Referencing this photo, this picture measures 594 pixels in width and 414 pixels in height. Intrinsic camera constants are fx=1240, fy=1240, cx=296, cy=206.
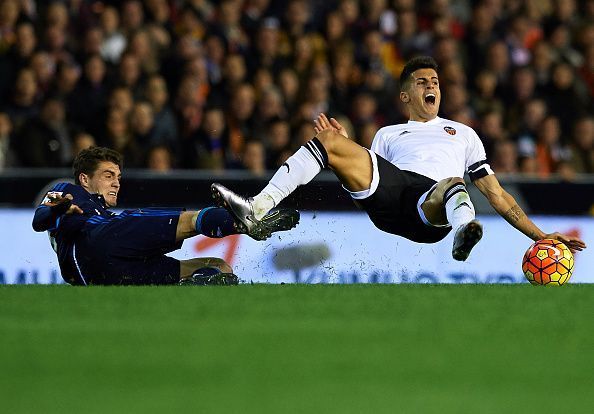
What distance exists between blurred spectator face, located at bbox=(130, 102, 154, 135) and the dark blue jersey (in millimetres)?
3390

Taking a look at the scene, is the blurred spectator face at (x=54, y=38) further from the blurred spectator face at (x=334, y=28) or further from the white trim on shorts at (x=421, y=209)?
the white trim on shorts at (x=421, y=209)

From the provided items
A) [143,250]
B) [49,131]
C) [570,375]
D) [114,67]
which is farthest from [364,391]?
[114,67]

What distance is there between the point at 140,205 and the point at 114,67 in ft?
6.40

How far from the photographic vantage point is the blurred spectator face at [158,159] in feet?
36.5

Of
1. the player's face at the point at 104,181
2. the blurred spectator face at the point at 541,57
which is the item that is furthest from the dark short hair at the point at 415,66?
the blurred spectator face at the point at 541,57

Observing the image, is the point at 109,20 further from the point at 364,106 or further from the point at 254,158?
the point at 364,106

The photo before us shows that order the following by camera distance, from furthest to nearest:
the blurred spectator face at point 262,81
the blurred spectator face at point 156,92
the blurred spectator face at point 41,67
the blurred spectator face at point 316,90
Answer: the blurred spectator face at point 316,90, the blurred spectator face at point 262,81, the blurred spectator face at point 156,92, the blurred spectator face at point 41,67

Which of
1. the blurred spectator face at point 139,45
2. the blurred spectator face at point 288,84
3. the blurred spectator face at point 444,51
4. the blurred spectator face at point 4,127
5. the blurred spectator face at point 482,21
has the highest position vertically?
the blurred spectator face at point 482,21

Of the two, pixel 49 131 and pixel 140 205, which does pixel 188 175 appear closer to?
pixel 140 205

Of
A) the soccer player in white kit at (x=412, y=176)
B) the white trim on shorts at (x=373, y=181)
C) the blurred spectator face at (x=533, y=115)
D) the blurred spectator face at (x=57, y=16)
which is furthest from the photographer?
the blurred spectator face at (x=533, y=115)

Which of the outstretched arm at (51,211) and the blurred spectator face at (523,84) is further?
the blurred spectator face at (523,84)

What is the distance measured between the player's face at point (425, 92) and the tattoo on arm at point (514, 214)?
0.83 meters

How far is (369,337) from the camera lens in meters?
5.30

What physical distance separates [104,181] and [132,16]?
14.3ft
